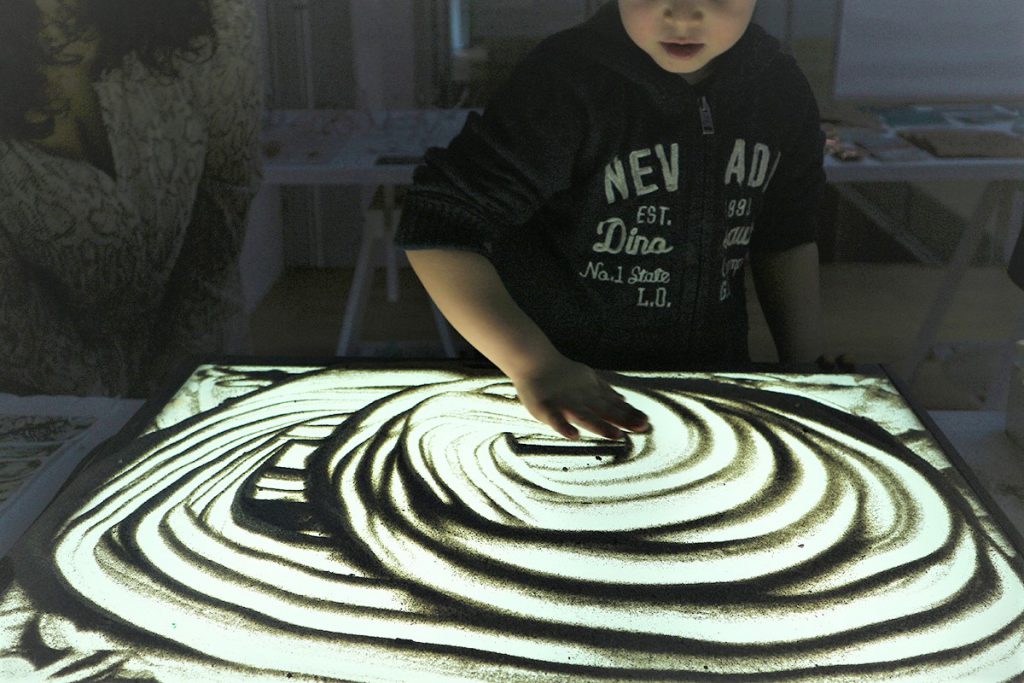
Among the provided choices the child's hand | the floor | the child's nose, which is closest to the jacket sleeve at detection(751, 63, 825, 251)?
the child's nose

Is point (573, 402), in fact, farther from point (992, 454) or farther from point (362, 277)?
point (362, 277)

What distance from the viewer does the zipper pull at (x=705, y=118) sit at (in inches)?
41.9

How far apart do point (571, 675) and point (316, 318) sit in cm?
130

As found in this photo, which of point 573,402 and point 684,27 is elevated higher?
point 684,27

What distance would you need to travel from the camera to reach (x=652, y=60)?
40.8 inches

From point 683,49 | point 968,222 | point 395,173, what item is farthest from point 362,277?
point 968,222

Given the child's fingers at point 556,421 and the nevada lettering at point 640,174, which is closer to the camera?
the child's fingers at point 556,421

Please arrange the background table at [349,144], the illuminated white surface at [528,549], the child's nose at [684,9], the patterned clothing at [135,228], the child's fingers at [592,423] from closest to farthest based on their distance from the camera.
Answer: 1. the illuminated white surface at [528,549]
2. the child's fingers at [592,423]
3. the child's nose at [684,9]
4. the patterned clothing at [135,228]
5. the background table at [349,144]

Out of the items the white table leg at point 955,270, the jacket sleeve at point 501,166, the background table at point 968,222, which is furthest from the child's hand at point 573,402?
the white table leg at point 955,270

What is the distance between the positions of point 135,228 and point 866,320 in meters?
1.39

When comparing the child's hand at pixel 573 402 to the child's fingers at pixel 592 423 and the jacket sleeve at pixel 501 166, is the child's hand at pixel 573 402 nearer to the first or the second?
the child's fingers at pixel 592 423

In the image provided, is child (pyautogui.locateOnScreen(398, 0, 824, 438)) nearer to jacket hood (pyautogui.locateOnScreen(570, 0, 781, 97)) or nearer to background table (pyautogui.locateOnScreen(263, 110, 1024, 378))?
jacket hood (pyautogui.locateOnScreen(570, 0, 781, 97))

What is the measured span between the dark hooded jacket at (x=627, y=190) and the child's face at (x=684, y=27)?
0.05 meters

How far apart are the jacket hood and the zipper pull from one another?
0.07 ft
